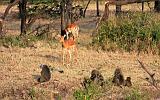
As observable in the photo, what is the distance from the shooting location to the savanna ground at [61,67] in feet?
24.4

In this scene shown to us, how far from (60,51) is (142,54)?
164 centimetres

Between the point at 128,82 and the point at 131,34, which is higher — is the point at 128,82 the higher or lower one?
the lower one

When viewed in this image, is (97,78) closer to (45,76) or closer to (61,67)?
(45,76)

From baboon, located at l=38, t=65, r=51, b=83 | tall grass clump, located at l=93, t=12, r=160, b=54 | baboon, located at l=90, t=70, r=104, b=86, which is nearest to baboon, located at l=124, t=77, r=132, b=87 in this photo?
baboon, located at l=90, t=70, r=104, b=86

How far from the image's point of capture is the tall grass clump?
424 inches

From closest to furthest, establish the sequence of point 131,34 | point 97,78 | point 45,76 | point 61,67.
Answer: point 97,78
point 45,76
point 61,67
point 131,34

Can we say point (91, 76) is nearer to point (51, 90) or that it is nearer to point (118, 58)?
point (51, 90)

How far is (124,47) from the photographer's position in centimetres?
1091

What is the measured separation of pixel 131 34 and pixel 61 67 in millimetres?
2691

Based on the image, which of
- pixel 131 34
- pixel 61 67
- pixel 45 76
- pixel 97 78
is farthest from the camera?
pixel 131 34

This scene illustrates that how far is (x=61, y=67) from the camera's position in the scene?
8.84 meters

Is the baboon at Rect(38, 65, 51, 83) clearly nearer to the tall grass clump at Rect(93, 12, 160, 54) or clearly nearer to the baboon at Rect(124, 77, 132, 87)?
the baboon at Rect(124, 77, 132, 87)

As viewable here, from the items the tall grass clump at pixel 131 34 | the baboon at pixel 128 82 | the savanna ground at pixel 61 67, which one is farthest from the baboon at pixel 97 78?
the tall grass clump at pixel 131 34

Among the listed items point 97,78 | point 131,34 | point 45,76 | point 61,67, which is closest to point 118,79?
point 97,78
